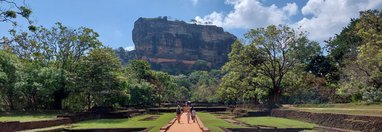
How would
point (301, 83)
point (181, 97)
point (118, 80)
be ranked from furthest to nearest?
point (181, 97) < point (301, 83) < point (118, 80)

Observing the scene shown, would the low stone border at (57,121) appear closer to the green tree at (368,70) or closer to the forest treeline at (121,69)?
the forest treeline at (121,69)

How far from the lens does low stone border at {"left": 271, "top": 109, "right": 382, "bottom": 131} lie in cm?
1443

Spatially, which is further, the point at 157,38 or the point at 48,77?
the point at 157,38

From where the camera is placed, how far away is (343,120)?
1720 centimetres

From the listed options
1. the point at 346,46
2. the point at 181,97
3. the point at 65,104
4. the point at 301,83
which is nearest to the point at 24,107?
the point at 65,104

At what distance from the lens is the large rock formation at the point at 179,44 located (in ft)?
588

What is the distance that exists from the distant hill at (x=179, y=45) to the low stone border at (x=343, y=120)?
149m

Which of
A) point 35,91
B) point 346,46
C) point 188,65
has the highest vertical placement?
point 188,65

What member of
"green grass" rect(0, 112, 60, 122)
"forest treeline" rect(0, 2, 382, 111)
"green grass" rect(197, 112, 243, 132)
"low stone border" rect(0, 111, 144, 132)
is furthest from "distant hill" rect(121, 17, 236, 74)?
"green grass" rect(197, 112, 243, 132)

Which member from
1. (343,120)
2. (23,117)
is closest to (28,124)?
(23,117)

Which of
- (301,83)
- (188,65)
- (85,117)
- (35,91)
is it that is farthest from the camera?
(188,65)

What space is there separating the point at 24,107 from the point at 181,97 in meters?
70.3

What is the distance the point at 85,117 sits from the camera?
91.8ft

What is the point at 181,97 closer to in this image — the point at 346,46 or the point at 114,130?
the point at 346,46
